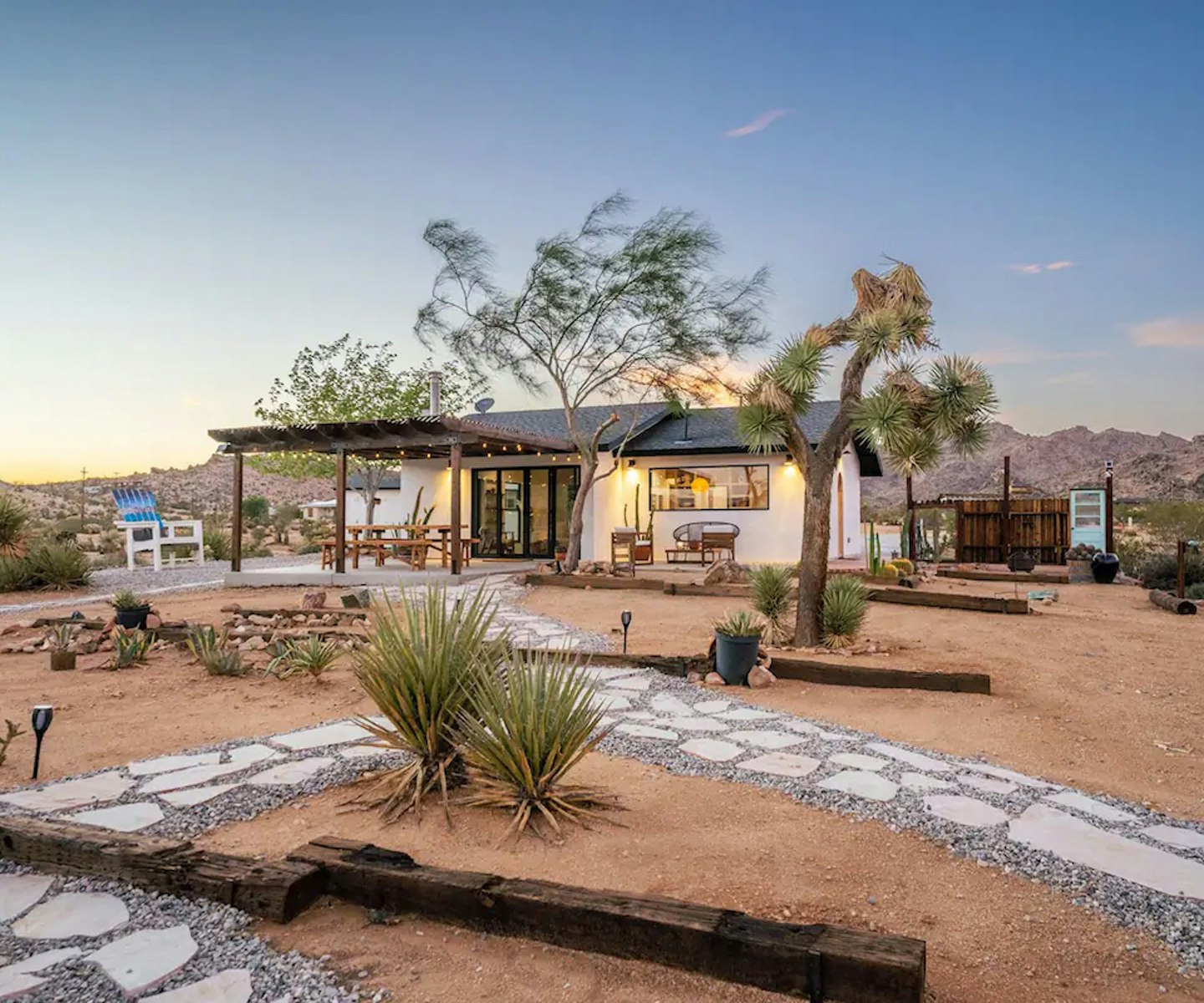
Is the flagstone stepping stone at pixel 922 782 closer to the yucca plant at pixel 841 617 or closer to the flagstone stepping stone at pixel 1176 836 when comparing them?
the flagstone stepping stone at pixel 1176 836

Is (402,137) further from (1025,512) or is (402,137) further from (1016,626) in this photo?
(1025,512)

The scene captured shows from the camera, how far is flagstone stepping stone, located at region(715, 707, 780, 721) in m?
4.44

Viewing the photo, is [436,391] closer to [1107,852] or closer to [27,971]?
[27,971]

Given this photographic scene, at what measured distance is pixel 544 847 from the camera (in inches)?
105

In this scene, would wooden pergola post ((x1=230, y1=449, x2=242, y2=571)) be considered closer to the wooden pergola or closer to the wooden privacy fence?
the wooden pergola

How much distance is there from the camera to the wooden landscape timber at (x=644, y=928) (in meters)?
1.69

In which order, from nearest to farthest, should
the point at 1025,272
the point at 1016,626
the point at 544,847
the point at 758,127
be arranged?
the point at 544,847
the point at 1016,626
the point at 758,127
the point at 1025,272

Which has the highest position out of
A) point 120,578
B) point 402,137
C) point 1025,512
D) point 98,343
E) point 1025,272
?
point 402,137

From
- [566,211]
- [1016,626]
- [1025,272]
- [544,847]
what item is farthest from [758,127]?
[544,847]

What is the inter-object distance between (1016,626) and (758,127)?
7844 mm

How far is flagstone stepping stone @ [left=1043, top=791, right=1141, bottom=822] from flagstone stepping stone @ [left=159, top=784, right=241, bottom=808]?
11.9ft

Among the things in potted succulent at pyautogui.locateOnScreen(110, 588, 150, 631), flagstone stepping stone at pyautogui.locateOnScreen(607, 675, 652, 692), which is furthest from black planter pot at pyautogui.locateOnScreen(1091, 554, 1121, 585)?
→ potted succulent at pyautogui.locateOnScreen(110, 588, 150, 631)

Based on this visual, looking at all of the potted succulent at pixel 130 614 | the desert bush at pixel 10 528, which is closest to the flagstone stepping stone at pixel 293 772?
the potted succulent at pixel 130 614

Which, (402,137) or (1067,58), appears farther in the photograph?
(402,137)
